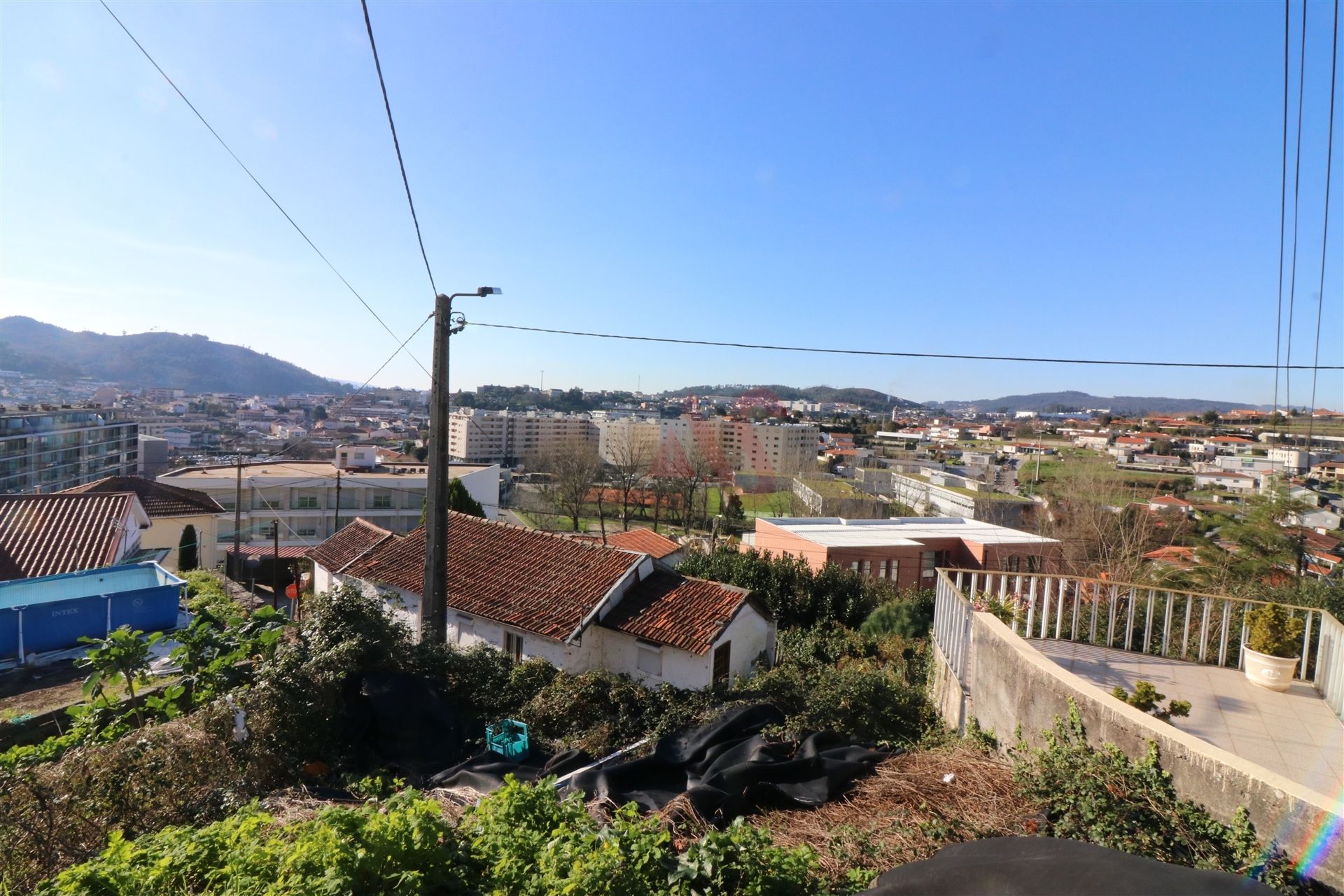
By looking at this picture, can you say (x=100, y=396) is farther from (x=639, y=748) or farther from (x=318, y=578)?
(x=639, y=748)

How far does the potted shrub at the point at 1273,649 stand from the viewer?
5207 mm

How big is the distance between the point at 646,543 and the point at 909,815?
19.7 metres

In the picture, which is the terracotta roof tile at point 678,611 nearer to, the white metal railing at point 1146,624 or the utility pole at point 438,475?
the utility pole at point 438,475

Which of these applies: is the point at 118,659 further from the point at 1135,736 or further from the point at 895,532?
the point at 895,532

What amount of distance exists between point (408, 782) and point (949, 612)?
5.50 metres

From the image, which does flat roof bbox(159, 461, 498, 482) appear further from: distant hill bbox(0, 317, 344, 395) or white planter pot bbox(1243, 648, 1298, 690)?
white planter pot bbox(1243, 648, 1298, 690)

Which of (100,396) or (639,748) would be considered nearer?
(639,748)

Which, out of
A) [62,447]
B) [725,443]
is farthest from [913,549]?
[62,447]

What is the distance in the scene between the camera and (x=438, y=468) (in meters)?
9.02

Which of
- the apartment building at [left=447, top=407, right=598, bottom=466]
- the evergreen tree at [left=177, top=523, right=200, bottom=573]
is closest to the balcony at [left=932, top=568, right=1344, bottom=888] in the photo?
the evergreen tree at [left=177, top=523, right=200, bottom=573]

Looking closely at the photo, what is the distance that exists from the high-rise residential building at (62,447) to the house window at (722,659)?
4428 cm

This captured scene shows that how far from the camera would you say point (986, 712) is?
5121mm

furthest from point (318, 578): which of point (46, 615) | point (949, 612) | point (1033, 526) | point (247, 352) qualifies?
point (247, 352)

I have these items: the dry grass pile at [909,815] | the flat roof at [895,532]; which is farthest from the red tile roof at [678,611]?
the flat roof at [895,532]
